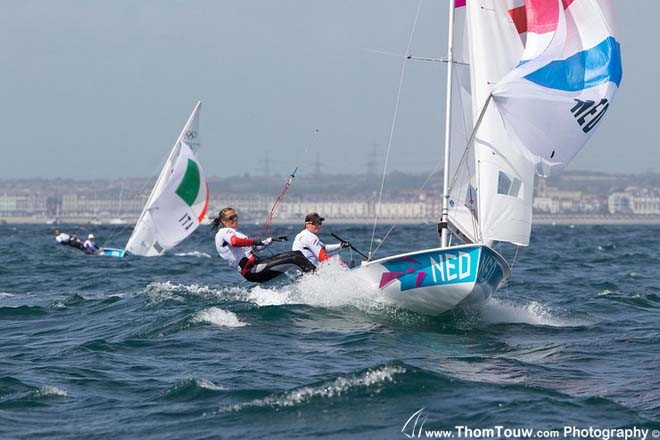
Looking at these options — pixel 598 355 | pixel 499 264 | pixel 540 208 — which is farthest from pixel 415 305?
pixel 540 208

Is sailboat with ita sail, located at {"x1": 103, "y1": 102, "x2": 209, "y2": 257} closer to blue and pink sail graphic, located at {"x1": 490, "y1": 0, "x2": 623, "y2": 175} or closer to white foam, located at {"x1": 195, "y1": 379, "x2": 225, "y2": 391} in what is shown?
blue and pink sail graphic, located at {"x1": 490, "y1": 0, "x2": 623, "y2": 175}

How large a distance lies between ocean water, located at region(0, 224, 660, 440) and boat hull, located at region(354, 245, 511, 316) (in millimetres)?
286

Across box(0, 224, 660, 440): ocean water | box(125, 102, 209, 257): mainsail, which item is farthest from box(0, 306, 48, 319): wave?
box(125, 102, 209, 257): mainsail

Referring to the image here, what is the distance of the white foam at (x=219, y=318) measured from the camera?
12.9 meters

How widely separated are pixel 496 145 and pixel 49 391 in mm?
6372

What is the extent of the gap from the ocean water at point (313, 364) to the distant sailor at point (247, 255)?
0.31 m

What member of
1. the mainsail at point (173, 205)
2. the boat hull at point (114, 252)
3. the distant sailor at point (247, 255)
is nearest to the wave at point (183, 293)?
the distant sailor at point (247, 255)

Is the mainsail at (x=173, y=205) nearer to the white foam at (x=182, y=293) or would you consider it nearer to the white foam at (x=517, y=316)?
the white foam at (x=182, y=293)

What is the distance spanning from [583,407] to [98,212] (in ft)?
628

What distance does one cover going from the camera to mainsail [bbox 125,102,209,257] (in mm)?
29297

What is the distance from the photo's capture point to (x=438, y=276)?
12.4 meters

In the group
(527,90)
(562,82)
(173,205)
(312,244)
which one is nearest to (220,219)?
(312,244)

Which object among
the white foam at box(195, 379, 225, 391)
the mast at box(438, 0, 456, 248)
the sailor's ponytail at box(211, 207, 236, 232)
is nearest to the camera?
the white foam at box(195, 379, 225, 391)

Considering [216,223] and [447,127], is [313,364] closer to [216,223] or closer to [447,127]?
[447,127]
